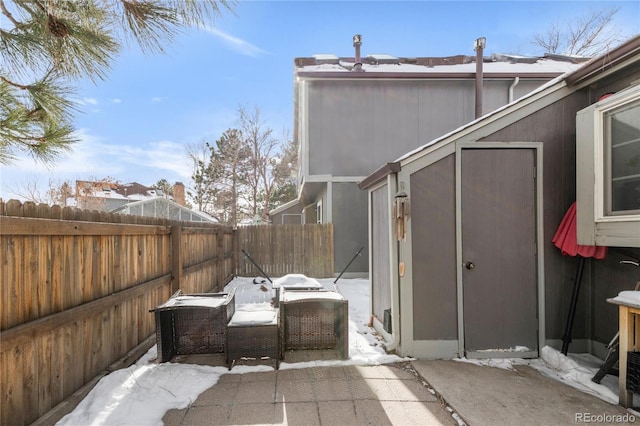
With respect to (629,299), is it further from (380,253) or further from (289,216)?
(289,216)

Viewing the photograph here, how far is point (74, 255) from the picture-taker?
2467mm

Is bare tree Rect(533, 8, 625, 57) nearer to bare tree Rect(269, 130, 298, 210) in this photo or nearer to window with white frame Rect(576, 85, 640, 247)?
window with white frame Rect(576, 85, 640, 247)

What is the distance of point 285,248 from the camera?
9344mm

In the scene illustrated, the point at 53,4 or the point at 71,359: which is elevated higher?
the point at 53,4

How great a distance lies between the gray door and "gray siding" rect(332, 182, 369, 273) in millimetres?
5614

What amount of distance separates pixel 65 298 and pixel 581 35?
20324 mm

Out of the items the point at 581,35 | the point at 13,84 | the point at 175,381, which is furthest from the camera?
the point at 581,35

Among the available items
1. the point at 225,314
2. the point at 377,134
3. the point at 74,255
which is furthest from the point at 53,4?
the point at 377,134

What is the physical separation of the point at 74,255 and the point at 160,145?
84.3 ft

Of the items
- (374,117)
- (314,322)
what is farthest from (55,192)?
(314,322)


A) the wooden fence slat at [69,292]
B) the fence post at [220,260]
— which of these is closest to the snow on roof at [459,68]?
the fence post at [220,260]

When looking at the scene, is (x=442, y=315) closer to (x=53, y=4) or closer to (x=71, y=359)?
(x=71, y=359)

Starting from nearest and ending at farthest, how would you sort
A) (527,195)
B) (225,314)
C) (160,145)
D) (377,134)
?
1. (225,314)
2. (527,195)
3. (377,134)
4. (160,145)

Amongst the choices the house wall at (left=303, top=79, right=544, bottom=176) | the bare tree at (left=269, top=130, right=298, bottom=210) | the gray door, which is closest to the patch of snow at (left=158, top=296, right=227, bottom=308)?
the gray door
